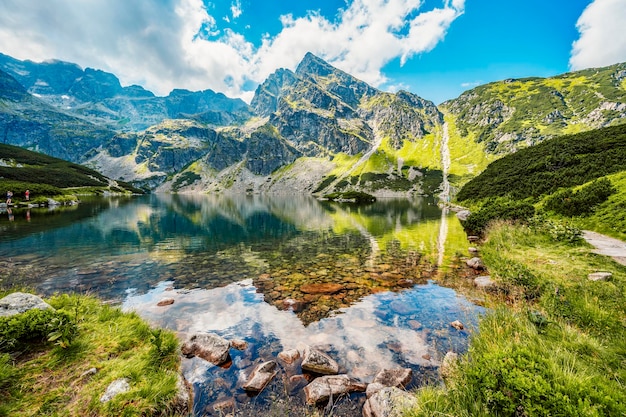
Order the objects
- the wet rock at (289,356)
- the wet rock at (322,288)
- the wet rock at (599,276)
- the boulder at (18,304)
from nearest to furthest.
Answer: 1. the boulder at (18,304)
2. the wet rock at (289,356)
3. the wet rock at (599,276)
4. the wet rock at (322,288)

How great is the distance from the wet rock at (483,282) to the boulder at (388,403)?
13.2 meters

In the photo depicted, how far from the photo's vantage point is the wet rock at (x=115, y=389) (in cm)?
686

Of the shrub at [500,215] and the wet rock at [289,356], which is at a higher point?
the shrub at [500,215]

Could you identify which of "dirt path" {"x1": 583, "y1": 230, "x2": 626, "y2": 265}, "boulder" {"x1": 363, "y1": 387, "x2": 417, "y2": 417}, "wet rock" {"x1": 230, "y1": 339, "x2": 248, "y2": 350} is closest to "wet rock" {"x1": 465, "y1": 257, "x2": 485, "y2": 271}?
"dirt path" {"x1": 583, "y1": 230, "x2": 626, "y2": 265}

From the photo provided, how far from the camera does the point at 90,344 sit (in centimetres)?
947

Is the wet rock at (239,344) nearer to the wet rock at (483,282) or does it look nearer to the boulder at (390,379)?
the boulder at (390,379)

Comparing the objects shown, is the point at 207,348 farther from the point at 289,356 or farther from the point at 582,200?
the point at 582,200

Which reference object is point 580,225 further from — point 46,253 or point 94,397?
point 46,253

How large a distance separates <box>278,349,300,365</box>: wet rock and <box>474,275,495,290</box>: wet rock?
1376 centimetres

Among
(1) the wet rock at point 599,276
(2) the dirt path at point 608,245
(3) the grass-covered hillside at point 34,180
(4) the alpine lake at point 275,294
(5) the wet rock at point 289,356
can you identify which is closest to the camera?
(4) the alpine lake at point 275,294

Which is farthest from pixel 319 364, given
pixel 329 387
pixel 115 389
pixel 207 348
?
pixel 115 389

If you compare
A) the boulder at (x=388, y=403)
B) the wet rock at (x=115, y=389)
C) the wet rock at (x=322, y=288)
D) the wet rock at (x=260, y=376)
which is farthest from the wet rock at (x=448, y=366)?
the wet rock at (x=115, y=389)

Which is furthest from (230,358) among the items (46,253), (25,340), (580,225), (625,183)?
(625,183)

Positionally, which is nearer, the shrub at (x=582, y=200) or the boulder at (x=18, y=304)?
the boulder at (x=18, y=304)
